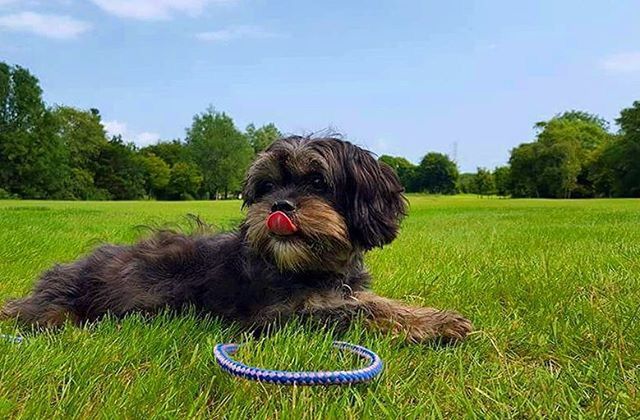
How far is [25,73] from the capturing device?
242 feet

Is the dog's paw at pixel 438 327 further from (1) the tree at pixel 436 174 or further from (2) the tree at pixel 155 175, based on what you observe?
(1) the tree at pixel 436 174

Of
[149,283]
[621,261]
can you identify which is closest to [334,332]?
[149,283]

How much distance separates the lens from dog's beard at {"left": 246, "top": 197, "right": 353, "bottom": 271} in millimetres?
3299

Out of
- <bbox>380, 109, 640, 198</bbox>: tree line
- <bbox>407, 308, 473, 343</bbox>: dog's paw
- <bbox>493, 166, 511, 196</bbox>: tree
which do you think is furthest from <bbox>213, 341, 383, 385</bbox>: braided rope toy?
<bbox>493, 166, 511, 196</bbox>: tree

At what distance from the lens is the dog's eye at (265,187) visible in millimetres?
3703

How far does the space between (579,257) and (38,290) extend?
5179 millimetres

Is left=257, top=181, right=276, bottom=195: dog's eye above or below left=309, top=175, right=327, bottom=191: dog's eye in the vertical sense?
below

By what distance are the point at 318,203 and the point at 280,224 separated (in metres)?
0.28

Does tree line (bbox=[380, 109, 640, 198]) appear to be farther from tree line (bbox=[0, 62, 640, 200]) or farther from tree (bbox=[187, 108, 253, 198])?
tree (bbox=[187, 108, 253, 198])

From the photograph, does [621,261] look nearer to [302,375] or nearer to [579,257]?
[579,257]

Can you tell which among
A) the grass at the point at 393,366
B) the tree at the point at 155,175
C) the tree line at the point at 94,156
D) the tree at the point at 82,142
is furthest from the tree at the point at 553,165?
the grass at the point at 393,366

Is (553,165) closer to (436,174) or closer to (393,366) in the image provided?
(436,174)

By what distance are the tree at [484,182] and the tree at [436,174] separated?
635cm

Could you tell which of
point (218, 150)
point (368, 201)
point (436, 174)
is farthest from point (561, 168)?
point (368, 201)
